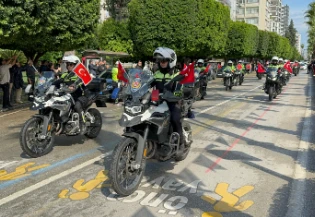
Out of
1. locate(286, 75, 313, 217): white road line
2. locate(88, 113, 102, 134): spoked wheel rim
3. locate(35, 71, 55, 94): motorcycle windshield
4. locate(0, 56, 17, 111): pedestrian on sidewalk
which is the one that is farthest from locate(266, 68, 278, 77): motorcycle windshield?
locate(35, 71, 55, 94): motorcycle windshield

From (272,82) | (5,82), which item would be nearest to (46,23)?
(5,82)

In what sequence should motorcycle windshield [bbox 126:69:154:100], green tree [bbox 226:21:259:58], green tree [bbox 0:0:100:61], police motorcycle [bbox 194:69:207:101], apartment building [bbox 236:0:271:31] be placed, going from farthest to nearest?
1. apartment building [bbox 236:0:271:31]
2. green tree [bbox 226:21:259:58]
3. police motorcycle [bbox 194:69:207:101]
4. green tree [bbox 0:0:100:61]
5. motorcycle windshield [bbox 126:69:154:100]

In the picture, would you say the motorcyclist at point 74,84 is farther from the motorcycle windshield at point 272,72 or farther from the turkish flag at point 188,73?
the motorcycle windshield at point 272,72

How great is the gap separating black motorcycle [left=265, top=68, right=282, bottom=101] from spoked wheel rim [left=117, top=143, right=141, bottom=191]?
11.7 metres

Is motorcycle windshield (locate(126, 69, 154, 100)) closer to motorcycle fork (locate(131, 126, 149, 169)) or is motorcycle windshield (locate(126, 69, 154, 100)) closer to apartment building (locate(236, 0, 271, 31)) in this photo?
motorcycle fork (locate(131, 126, 149, 169))

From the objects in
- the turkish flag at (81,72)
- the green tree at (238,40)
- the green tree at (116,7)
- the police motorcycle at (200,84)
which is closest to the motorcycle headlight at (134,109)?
the turkish flag at (81,72)

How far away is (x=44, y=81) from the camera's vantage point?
6898mm

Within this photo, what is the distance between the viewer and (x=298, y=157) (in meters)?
6.64

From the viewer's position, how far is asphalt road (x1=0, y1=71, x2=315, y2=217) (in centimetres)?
437

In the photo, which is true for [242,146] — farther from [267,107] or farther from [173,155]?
[267,107]

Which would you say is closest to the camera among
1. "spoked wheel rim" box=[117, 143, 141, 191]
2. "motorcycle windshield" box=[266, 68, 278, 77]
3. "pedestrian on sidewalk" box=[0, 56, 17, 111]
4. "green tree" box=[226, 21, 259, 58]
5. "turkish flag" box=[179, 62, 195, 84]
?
"spoked wheel rim" box=[117, 143, 141, 191]

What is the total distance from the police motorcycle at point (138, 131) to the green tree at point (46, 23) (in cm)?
812

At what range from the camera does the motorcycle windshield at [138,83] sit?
15.9ft

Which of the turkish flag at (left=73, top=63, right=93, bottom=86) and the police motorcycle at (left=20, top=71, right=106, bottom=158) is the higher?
the turkish flag at (left=73, top=63, right=93, bottom=86)
